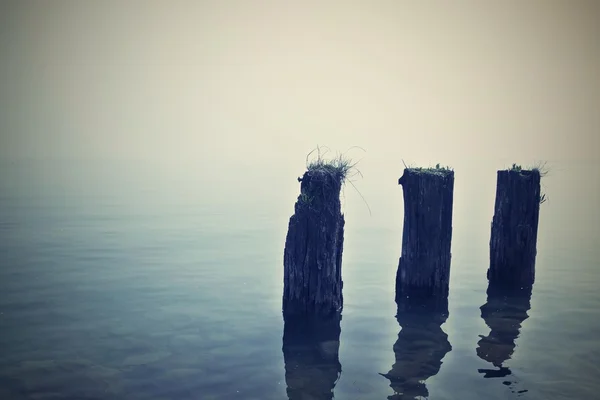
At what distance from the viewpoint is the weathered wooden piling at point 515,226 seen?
14.7m

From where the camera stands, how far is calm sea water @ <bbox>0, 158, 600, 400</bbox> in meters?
10.3

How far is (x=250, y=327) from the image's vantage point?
1333cm

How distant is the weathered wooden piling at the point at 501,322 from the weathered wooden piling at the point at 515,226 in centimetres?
35

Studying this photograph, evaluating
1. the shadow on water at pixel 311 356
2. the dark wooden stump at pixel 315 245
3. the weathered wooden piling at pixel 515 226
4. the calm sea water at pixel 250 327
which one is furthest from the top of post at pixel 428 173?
the shadow on water at pixel 311 356

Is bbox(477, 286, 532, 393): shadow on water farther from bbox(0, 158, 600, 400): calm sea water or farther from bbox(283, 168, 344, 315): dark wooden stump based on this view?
bbox(283, 168, 344, 315): dark wooden stump

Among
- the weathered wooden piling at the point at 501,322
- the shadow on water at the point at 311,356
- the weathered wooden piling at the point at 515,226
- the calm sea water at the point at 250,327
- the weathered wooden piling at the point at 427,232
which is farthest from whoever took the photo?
the weathered wooden piling at the point at 515,226

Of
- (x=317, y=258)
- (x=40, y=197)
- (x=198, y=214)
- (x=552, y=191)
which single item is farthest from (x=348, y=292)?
(x=552, y=191)

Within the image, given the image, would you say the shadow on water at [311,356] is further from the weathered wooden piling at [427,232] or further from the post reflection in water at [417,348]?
the weathered wooden piling at [427,232]

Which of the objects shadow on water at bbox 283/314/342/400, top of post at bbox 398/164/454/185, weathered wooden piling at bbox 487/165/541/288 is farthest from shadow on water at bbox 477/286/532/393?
top of post at bbox 398/164/454/185

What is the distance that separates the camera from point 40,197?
41.2 m

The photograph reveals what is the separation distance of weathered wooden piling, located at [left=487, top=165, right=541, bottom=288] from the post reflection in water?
2.55 metres

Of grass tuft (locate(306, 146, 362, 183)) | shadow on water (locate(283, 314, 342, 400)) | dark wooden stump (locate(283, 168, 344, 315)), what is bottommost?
shadow on water (locate(283, 314, 342, 400))

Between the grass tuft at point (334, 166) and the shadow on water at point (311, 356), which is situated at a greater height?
the grass tuft at point (334, 166)

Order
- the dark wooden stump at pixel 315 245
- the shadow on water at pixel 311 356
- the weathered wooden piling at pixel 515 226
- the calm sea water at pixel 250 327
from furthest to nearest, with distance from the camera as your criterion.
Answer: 1. the weathered wooden piling at pixel 515 226
2. the dark wooden stump at pixel 315 245
3. the calm sea water at pixel 250 327
4. the shadow on water at pixel 311 356
